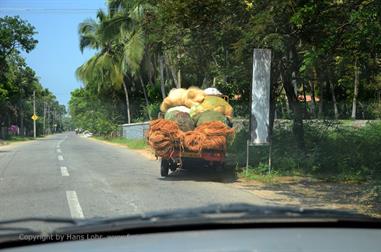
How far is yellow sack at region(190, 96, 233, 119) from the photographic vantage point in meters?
15.3

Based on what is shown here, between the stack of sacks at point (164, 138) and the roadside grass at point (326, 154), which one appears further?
the roadside grass at point (326, 154)

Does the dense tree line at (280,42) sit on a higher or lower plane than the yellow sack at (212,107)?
higher

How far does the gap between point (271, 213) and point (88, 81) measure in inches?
1812

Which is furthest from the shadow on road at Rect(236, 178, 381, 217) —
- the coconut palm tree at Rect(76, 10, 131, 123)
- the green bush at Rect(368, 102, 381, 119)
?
the coconut palm tree at Rect(76, 10, 131, 123)

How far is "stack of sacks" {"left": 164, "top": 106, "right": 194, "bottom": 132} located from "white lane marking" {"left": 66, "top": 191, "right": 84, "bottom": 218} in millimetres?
3760

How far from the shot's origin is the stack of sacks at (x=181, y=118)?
576 inches

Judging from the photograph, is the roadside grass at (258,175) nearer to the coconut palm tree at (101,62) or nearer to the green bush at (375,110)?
the green bush at (375,110)

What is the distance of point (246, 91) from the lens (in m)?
20.6

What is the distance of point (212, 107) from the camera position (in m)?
15.4

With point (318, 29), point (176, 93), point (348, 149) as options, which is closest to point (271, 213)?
point (318, 29)

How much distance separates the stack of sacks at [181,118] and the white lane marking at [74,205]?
376 cm

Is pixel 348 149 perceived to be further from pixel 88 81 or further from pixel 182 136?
pixel 88 81

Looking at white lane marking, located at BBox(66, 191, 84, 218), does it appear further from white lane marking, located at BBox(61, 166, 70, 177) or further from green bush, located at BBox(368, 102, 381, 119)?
green bush, located at BBox(368, 102, 381, 119)

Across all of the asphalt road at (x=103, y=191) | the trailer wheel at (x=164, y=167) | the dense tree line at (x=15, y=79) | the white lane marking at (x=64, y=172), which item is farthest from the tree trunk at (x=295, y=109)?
the dense tree line at (x=15, y=79)
